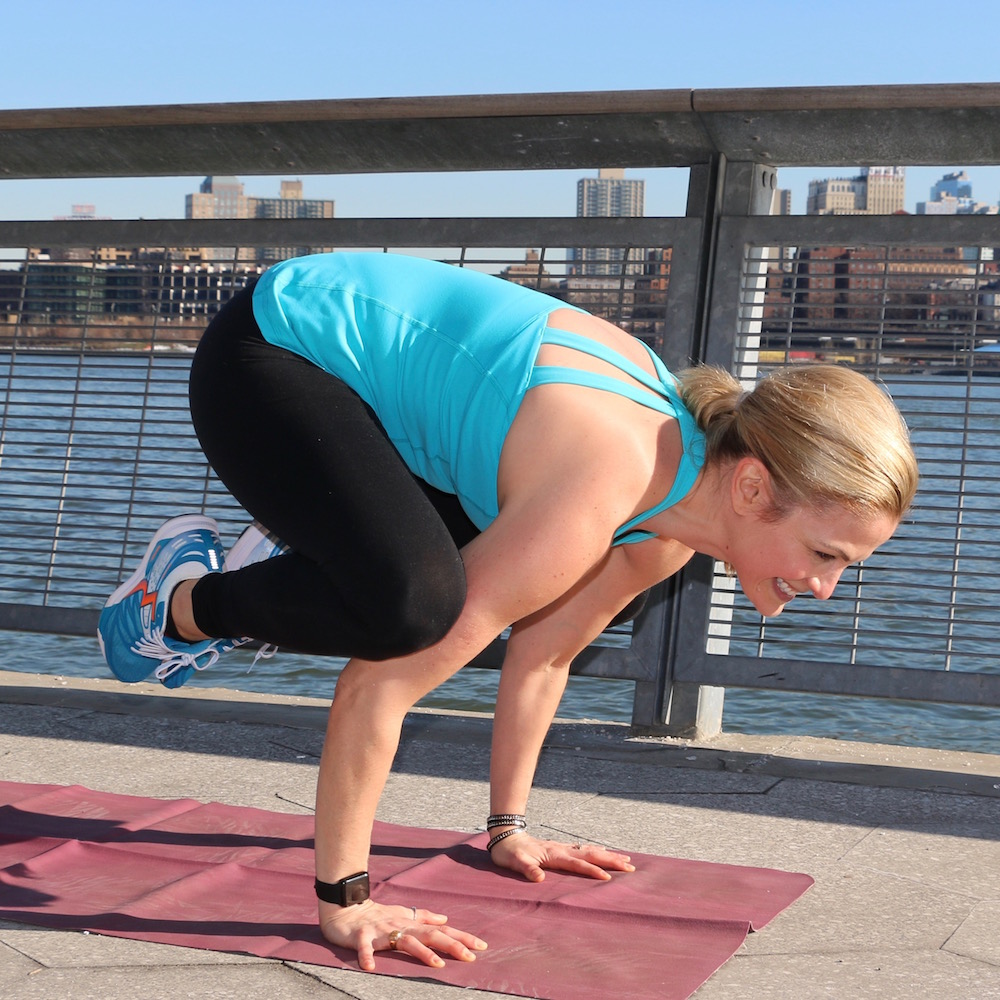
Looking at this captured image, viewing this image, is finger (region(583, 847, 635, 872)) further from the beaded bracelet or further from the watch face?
the watch face

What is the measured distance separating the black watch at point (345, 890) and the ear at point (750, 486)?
40.3 inches

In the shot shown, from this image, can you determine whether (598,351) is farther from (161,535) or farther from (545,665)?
(161,535)

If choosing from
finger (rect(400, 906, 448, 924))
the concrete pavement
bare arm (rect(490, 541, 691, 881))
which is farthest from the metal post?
finger (rect(400, 906, 448, 924))

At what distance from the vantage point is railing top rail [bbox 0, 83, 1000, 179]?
4.12 m

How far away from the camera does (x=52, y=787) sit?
3633 mm

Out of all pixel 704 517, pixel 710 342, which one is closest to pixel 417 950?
pixel 704 517

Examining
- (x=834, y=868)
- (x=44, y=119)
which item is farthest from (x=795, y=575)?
(x=44, y=119)

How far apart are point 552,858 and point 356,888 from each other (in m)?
0.71

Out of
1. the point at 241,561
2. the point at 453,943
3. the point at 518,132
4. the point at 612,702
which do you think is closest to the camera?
the point at 453,943

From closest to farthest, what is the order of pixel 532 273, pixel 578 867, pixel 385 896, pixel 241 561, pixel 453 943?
1. pixel 453 943
2. pixel 385 896
3. pixel 578 867
4. pixel 241 561
5. pixel 532 273

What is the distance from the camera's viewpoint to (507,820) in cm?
315

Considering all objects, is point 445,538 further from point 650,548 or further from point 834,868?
point 834,868

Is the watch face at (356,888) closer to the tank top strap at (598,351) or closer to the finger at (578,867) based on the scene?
the finger at (578,867)

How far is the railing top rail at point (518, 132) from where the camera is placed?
4.12 metres
